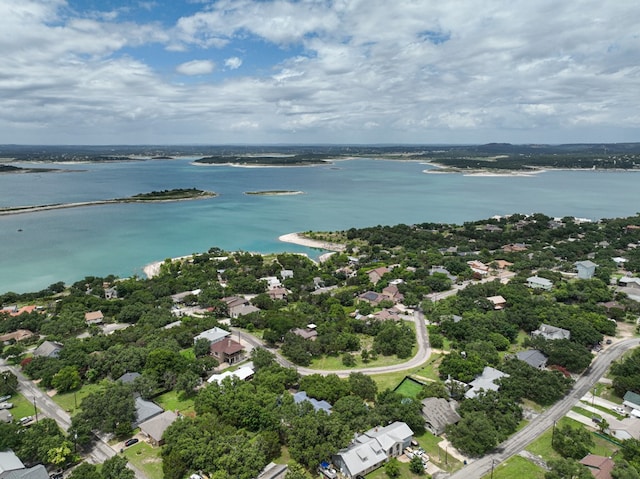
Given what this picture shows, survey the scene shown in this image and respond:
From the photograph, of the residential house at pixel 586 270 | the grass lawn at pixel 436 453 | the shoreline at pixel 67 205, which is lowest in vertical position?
the grass lawn at pixel 436 453

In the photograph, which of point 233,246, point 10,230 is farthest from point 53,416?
point 10,230

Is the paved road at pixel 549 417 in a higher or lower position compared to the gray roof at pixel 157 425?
lower

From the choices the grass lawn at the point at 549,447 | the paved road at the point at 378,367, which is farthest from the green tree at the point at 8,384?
the grass lawn at the point at 549,447

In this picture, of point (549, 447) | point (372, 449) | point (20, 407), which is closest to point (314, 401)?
point (372, 449)

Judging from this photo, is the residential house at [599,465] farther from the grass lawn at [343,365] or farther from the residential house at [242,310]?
the residential house at [242,310]

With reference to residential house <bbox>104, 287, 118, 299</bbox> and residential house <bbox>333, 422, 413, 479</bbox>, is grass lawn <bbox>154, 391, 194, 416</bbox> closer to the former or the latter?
residential house <bbox>333, 422, 413, 479</bbox>

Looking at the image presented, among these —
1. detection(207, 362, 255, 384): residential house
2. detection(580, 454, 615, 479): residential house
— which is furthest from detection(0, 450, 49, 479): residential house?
detection(580, 454, 615, 479): residential house

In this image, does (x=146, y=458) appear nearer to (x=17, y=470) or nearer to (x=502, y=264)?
(x=17, y=470)
